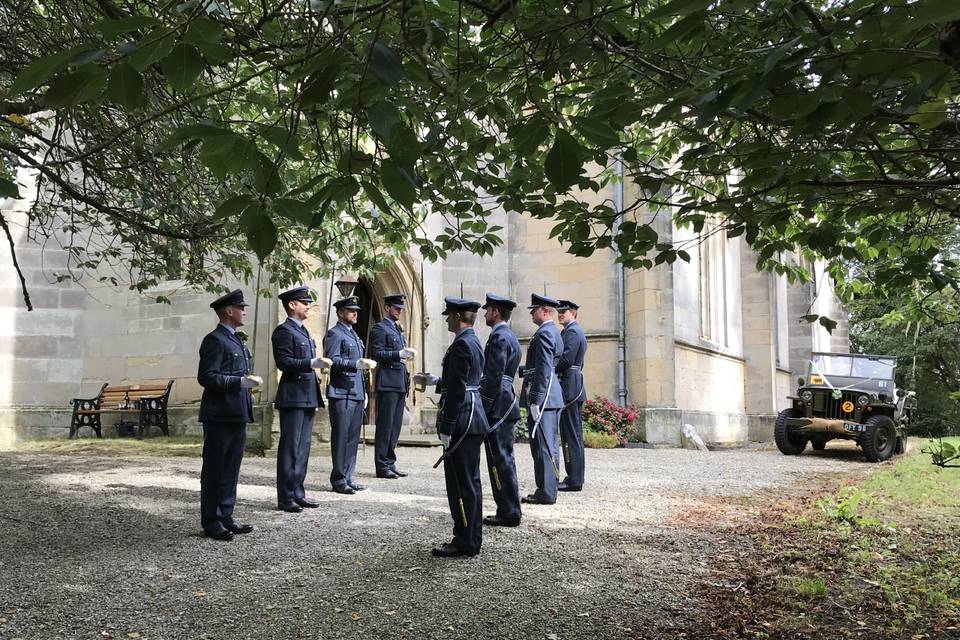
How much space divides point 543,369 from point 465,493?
7.67ft

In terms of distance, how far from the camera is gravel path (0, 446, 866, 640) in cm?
356

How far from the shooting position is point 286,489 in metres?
6.30

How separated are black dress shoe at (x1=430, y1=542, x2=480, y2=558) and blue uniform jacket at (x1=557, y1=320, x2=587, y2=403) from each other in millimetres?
3206

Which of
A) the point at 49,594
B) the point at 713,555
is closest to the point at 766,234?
the point at 713,555

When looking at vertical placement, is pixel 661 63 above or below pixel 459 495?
above

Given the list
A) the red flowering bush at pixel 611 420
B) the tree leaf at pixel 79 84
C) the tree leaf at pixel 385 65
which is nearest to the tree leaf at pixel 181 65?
the tree leaf at pixel 79 84

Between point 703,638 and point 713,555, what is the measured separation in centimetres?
167

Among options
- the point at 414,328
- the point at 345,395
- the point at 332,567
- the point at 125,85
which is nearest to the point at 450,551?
the point at 332,567

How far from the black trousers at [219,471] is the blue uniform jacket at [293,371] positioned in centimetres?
106

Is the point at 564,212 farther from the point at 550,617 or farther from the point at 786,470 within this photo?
the point at 786,470

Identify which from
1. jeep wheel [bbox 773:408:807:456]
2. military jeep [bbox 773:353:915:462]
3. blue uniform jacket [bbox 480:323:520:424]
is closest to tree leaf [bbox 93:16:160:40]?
blue uniform jacket [bbox 480:323:520:424]

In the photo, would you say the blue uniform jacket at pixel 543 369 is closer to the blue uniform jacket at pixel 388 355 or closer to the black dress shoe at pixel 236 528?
the blue uniform jacket at pixel 388 355

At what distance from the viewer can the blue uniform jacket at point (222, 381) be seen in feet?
17.6

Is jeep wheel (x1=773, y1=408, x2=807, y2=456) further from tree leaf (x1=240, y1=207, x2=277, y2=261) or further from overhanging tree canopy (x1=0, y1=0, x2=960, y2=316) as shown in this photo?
tree leaf (x1=240, y1=207, x2=277, y2=261)
